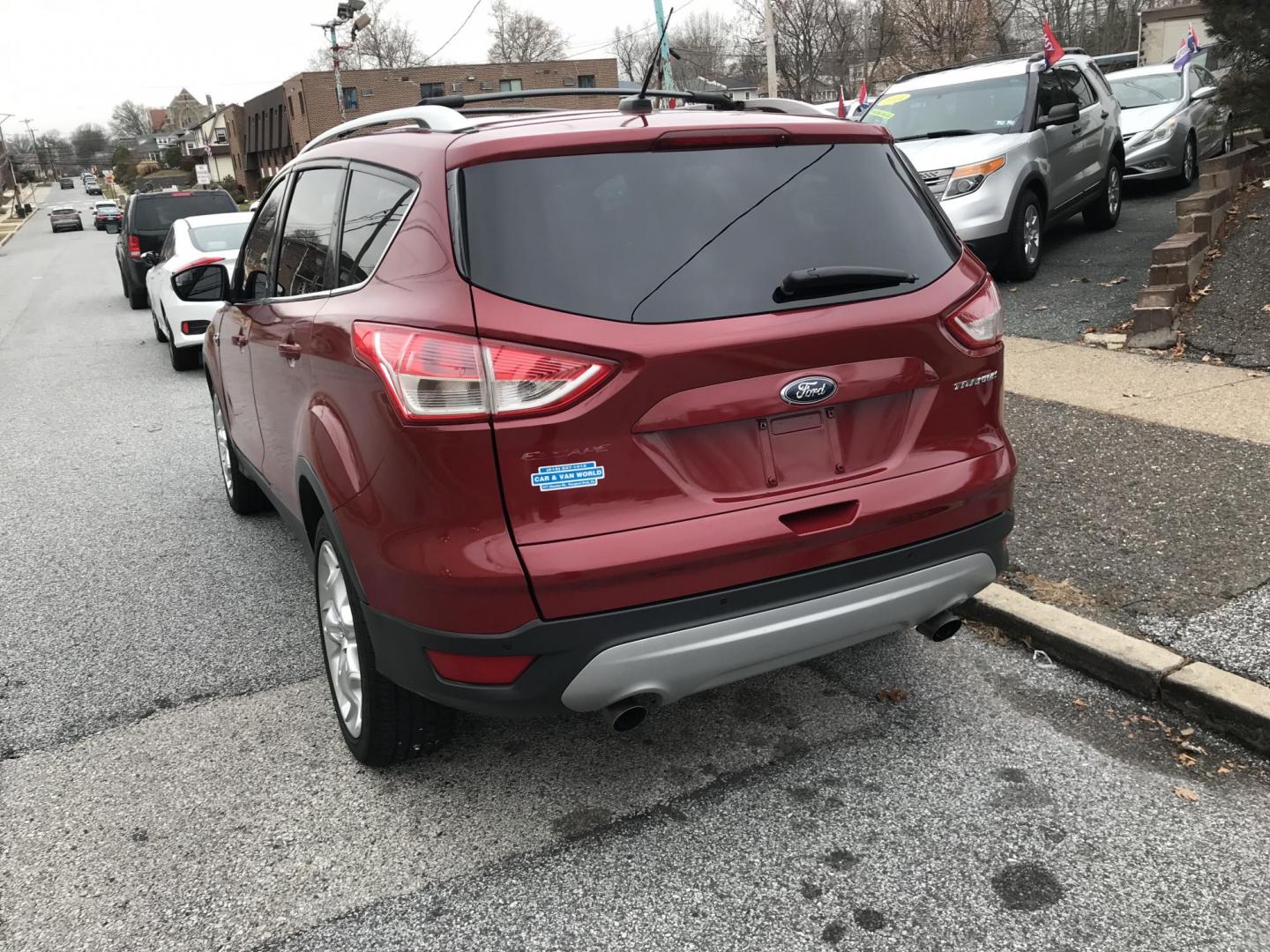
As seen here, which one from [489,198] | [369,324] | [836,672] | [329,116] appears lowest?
[836,672]

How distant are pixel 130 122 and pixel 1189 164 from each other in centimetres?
19108

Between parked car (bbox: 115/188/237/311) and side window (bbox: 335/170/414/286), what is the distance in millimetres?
14969

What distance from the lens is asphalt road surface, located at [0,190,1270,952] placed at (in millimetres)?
2742

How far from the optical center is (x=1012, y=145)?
33.1ft

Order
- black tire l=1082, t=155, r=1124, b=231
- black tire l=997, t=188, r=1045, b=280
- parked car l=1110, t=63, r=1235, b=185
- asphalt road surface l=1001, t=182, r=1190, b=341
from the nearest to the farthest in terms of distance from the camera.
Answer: asphalt road surface l=1001, t=182, r=1190, b=341 → black tire l=997, t=188, r=1045, b=280 → black tire l=1082, t=155, r=1124, b=231 → parked car l=1110, t=63, r=1235, b=185

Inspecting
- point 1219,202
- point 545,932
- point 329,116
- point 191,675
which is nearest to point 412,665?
point 545,932

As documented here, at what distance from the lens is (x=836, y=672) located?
404 cm

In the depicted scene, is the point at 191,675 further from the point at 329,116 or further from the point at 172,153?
the point at 172,153

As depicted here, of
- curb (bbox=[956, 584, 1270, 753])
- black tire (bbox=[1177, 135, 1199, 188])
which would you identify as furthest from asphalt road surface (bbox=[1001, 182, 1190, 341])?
Result: curb (bbox=[956, 584, 1270, 753])

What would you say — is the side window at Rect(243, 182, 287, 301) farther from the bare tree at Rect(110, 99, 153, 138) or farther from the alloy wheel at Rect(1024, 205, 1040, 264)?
the bare tree at Rect(110, 99, 153, 138)

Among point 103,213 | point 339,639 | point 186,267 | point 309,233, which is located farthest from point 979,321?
point 103,213

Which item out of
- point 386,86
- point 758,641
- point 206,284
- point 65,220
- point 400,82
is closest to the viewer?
point 758,641

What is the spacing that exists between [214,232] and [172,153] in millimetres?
125089

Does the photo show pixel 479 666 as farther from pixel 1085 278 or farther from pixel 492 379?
pixel 1085 278
